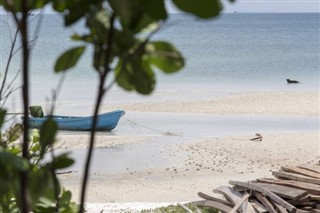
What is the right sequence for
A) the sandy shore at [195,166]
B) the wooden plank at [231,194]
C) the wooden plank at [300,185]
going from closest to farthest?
the wooden plank at [300,185] < the wooden plank at [231,194] < the sandy shore at [195,166]

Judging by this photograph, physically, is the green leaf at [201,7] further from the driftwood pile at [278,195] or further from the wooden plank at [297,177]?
the wooden plank at [297,177]

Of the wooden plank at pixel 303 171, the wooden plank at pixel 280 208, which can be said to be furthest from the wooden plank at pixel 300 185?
the wooden plank at pixel 280 208

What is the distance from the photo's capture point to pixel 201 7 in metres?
0.72

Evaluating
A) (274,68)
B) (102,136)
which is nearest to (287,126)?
(102,136)

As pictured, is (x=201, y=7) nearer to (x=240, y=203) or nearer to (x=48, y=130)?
(x=48, y=130)

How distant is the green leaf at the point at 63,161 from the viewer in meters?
0.81

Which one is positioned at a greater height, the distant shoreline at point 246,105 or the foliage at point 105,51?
the foliage at point 105,51

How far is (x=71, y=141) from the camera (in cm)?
1888

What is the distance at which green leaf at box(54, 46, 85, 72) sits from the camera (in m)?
0.81

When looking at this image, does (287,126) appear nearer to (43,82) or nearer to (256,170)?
(256,170)

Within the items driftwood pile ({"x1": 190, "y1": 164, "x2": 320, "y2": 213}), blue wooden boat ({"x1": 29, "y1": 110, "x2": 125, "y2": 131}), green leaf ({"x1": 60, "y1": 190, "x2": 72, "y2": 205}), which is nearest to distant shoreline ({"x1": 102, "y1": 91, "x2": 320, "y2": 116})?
blue wooden boat ({"x1": 29, "y1": 110, "x2": 125, "y2": 131})

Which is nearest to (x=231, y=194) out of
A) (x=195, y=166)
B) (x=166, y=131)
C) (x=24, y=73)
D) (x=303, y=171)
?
(x=303, y=171)

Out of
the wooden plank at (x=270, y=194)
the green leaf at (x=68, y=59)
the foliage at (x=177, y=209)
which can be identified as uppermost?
the green leaf at (x=68, y=59)

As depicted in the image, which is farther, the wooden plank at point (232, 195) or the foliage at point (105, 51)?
the wooden plank at point (232, 195)
